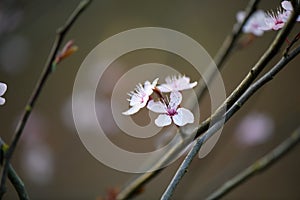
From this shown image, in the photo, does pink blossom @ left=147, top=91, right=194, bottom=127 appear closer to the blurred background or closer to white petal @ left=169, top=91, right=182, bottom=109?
white petal @ left=169, top=91, right=182, bottom=109

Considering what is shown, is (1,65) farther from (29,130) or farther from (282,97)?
(282,97)

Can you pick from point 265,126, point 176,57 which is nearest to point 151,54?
point 176,57

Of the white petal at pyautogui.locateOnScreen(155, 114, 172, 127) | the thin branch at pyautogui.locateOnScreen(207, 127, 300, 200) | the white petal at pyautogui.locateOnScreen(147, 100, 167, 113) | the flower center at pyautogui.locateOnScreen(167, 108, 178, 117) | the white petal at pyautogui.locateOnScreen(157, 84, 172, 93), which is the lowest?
the thin branch at pyautogui.locateOnScreen(207, 127, 300, 200)

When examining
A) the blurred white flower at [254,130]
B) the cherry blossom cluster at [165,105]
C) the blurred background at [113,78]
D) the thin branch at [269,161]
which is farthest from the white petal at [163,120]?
the blurred background at [113,78]

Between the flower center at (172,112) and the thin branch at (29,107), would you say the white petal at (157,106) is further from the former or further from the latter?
the thin branch at (29,107)

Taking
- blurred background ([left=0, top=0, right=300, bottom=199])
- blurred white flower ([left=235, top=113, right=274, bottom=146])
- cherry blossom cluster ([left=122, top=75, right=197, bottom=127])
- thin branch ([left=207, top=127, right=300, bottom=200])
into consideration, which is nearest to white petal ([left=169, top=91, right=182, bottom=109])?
cherry blossom cluster ([left=122, top=75, right=197, bottom=127])

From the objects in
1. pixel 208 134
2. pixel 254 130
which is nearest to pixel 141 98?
pixel 208 134

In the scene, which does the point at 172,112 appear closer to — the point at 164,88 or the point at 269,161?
the point at 164,88
